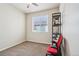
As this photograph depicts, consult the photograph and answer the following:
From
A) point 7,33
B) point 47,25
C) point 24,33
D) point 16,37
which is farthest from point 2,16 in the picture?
point 47,25

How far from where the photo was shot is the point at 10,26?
13.8 ft

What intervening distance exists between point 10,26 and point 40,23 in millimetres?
2163

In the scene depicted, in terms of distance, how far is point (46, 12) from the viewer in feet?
16.6

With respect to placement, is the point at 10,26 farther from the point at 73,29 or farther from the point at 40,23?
the point at 73,29

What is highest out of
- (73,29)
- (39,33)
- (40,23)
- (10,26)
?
(40,23)

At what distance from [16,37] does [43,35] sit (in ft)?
6.21

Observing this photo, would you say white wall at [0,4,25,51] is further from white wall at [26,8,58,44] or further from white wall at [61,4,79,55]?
white wall at [61,4,79,55]

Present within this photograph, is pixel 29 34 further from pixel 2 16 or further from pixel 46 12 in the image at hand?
pixel 2 16

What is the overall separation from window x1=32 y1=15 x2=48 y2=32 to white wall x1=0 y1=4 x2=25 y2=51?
3.30ft

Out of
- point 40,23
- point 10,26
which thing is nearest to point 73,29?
point 10,26

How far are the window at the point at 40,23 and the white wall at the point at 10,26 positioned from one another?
1006 mm

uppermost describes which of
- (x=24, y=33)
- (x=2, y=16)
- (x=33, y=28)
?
(x=2, y=16)

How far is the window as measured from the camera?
5.19m

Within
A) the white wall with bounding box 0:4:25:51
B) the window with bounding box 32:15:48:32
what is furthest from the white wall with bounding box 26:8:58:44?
the white wall with bounding box 0:4:25:51
